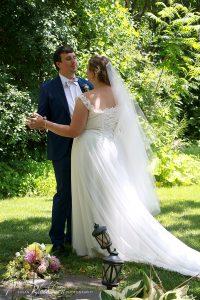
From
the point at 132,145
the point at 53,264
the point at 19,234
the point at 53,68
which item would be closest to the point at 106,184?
the point at 132,145

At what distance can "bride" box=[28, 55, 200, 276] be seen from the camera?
493 centimetres

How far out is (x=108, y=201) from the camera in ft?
16.5

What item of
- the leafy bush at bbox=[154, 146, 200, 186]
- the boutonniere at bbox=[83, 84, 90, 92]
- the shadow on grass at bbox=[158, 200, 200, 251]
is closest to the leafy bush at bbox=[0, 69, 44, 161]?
the leafy bush at bbox=[154, 146, 200, 186]

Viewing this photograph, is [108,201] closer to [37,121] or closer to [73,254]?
[73,254]

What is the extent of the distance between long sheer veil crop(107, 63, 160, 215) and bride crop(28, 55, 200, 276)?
0.05 feet

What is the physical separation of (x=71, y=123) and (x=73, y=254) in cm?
128

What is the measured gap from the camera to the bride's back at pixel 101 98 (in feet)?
16.3

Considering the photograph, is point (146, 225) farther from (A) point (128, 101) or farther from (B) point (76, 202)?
(A) point (128, 101)

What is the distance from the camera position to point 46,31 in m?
9.83

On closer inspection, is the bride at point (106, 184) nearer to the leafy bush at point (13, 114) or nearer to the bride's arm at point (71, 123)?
the bride's arm at point (71, 123)

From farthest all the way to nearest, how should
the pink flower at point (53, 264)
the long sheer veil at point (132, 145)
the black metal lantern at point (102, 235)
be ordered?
1. the long sheer veil at point (132, 145)
2. the pink flower at point (53, 264)
3. the black metal lantern at point (102, 235)

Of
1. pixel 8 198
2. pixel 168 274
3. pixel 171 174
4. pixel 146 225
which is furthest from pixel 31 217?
pixel 171 174

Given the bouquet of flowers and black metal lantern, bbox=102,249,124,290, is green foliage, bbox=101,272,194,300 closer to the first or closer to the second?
black metal lantern, bbox=102,249,124,290

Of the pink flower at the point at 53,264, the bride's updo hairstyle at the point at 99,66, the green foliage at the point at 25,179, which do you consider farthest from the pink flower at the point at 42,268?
the green foliage at the point at 25,179
